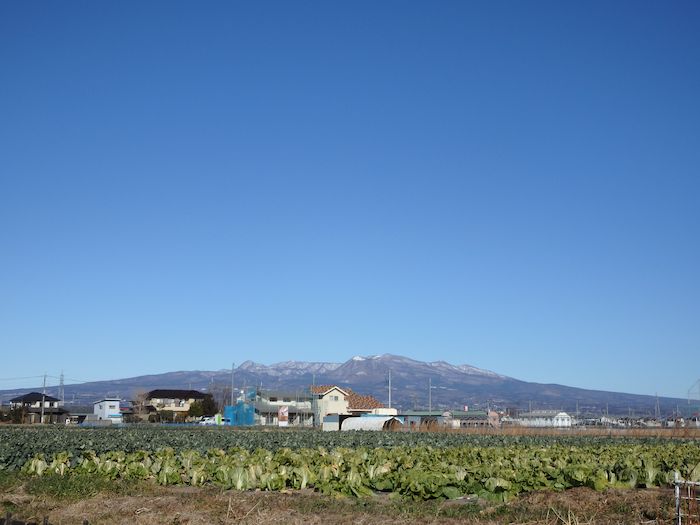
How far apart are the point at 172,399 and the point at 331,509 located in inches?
5724

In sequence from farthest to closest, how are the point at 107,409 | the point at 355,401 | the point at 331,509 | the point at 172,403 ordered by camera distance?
the point at 172,403
the point at 107,409
the point at 355,401
the point at 331,509

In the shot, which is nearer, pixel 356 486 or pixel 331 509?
pixel 331 509

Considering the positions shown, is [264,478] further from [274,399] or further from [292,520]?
[274,399]

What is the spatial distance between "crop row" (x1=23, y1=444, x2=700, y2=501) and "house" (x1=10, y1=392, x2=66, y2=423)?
10013cm

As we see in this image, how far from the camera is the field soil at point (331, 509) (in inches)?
613

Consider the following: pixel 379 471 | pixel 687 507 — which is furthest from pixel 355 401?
pixel 687 507

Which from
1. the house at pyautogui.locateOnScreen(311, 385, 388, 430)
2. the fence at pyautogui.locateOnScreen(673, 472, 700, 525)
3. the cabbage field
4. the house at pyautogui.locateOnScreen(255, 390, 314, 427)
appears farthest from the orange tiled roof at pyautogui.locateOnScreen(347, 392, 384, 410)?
the fence at pyautogui.locateOnScreen(673, 472, 700, 525)

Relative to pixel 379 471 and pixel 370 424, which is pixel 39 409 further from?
pixel 379 471

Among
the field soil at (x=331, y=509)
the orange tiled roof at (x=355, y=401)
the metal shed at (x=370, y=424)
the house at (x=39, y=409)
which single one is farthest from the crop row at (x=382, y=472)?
the orange tiled roof at (x=355, y=401)

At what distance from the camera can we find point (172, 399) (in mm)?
155875

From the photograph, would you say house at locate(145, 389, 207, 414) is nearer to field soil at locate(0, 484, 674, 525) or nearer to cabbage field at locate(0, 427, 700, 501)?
cabbage field at locate(0, 427, 700, 501)

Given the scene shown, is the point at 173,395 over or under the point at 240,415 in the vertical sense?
over

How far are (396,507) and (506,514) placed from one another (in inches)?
101

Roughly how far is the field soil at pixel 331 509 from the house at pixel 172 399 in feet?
452
